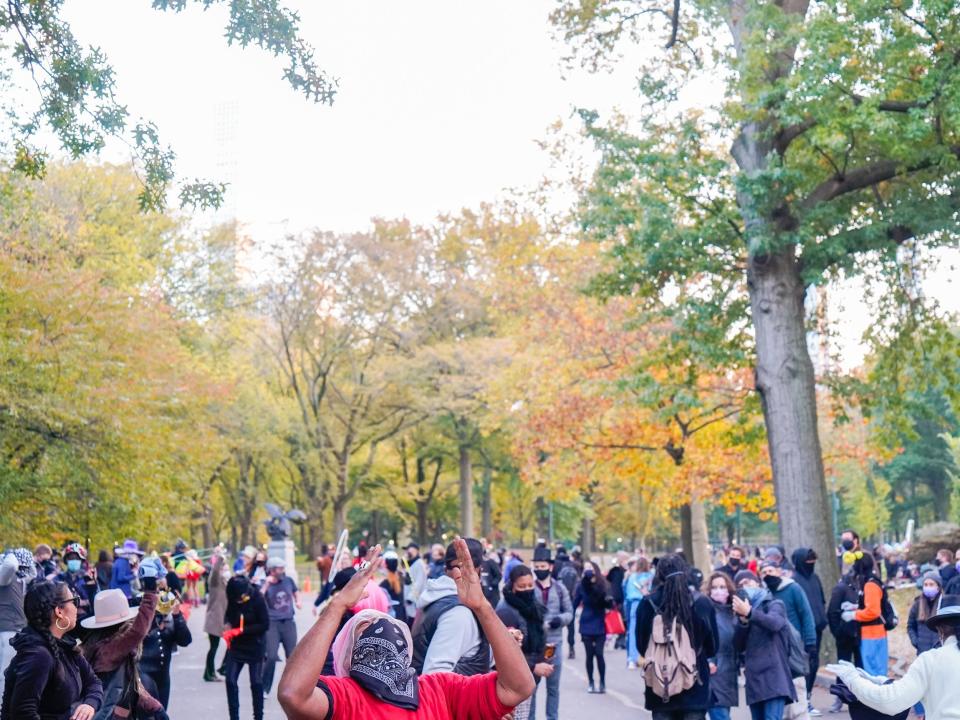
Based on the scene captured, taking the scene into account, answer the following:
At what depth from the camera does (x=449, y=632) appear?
737cm

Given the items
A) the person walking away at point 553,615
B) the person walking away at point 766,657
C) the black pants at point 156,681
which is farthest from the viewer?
the person walking away at point 553,615

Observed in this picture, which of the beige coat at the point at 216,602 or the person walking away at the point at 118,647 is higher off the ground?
the beige coat at the point at 216,602

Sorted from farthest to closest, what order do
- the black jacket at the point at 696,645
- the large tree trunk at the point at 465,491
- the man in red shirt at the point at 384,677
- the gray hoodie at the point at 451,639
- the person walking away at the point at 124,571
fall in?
the large tree trunk at the point at 465,491 < the person walking away at the point at 124,571 < the black jacket at the point at 696,645 < the gray hoodie at the point at 451,639 < the man in red shirt at the point at 384,677

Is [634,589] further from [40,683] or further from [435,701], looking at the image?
[435,701]

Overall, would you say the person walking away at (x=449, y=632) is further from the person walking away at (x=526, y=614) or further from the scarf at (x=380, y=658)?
the scarf at (x=380, y=658)

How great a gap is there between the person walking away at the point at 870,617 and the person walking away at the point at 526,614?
18.3ft

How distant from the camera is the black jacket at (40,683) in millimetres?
6527

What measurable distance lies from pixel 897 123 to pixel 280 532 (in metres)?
20.9

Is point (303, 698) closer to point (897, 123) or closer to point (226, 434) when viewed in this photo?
point (897, 123)

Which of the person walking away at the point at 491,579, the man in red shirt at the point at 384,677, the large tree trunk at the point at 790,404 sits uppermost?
the large tree trunk at the point at 790,404

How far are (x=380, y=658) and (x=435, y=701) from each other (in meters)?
0.27

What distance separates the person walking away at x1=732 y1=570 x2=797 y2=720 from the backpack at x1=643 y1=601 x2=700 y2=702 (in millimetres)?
1558

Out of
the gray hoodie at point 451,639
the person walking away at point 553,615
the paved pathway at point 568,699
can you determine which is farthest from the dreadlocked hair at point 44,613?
the paved pathway at point 568,699

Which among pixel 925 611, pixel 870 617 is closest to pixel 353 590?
pixel 925 611
